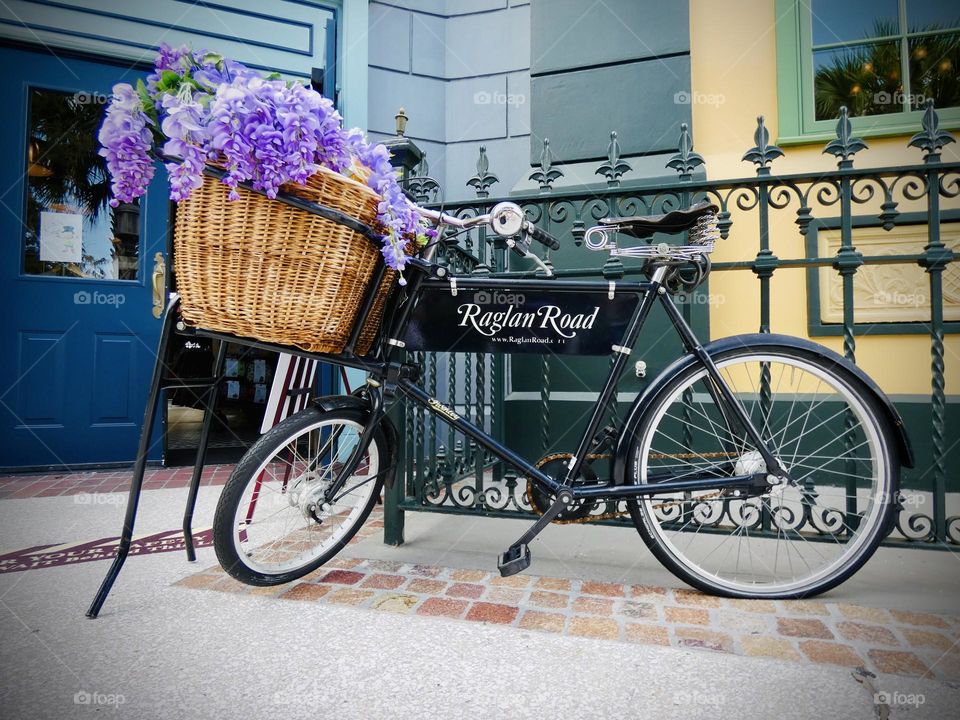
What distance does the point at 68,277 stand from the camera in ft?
13.1

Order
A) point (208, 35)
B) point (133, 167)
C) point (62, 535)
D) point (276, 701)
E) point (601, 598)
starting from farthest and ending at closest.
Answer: point (208, 35) < point (62, 535) < point (601, 598) < point (133, 167) < point (276, 701)

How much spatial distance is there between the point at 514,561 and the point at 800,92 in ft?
13.3

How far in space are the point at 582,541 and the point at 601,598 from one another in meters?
0.61

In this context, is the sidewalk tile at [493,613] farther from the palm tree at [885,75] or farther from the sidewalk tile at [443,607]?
the palm tree at [885,75]

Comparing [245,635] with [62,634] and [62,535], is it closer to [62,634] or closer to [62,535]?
[62,634]

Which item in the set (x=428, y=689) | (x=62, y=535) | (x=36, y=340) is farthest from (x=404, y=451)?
(x=36, y=340)

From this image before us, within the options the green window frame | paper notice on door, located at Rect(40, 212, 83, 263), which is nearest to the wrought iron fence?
the green window frame

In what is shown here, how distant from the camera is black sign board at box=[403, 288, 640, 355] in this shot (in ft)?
6.19

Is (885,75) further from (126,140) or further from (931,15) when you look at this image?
(126,140)

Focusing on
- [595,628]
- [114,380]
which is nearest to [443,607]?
[595,628]

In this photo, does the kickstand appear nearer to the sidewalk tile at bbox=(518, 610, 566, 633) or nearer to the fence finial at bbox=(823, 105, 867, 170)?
the sidewalk tile at bbox=(518, 610, 566, 633)

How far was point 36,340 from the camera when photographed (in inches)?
151

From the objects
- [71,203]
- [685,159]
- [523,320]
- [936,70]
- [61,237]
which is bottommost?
[523,320]

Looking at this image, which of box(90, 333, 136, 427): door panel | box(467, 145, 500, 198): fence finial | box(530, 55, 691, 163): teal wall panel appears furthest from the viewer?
box(90, 333, 136, 427): door panel
